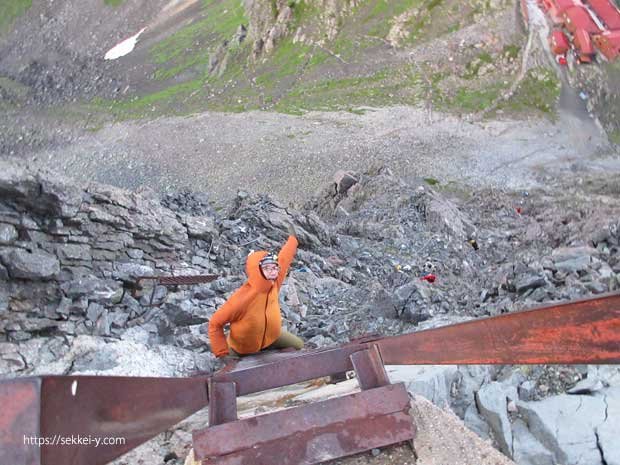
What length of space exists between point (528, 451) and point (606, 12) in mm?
28283

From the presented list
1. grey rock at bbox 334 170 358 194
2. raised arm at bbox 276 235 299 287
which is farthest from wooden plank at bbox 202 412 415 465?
grey rock at bbox 334 170 358 194

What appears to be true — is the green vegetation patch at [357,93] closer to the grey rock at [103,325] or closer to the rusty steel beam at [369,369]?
the grey rock at [103,325]

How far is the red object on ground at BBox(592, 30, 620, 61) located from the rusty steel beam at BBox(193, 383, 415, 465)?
87.5 ft

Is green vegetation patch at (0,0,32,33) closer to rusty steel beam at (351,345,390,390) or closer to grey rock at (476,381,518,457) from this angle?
grey rock at (476,381,518,457)

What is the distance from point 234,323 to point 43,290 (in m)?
3.29

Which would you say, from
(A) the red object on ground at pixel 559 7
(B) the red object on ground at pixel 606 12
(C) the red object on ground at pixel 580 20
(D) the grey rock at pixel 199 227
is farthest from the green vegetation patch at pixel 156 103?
(D) the grey rock at pixel 199 227

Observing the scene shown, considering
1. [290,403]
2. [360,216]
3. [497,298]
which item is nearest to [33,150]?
[360,216]

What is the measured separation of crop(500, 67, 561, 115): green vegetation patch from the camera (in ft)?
85.5

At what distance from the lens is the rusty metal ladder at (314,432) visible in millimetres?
2748

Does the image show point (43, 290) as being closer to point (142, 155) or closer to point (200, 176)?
point (200, 176)

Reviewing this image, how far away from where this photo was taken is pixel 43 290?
7.39 metres

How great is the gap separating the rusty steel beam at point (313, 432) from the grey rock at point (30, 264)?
Result: 5.07 m

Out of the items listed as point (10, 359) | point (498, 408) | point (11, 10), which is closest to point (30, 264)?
point (10, 359)

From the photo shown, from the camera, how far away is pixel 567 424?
384 cm
